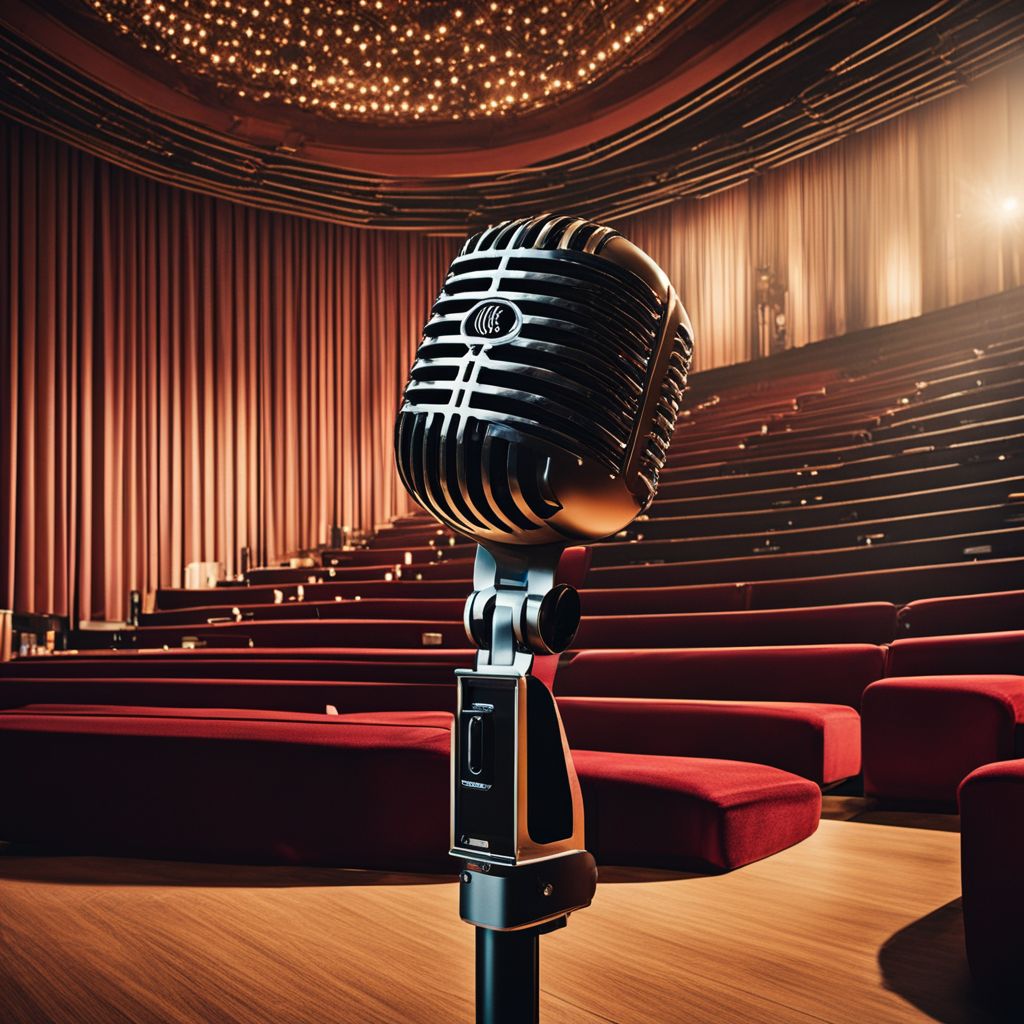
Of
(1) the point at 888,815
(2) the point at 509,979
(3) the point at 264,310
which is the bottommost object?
(1) the point at 888,815

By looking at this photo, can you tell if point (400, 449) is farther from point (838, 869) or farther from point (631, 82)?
point (631, 82)

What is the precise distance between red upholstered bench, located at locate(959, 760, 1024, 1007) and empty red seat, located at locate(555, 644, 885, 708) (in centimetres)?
50

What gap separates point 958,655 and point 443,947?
0.59 m

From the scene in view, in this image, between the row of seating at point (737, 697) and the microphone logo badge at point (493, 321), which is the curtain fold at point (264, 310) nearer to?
the row of seating at point (737, 697)

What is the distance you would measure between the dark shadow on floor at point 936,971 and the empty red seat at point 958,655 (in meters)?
0.39

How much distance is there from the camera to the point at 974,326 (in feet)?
11.9

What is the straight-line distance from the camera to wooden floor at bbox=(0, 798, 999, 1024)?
379 millimetres

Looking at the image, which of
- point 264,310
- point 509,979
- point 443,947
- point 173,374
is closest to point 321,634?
point 443,947

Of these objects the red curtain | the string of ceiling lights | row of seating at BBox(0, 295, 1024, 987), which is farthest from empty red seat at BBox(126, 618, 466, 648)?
the string of ceiling lights

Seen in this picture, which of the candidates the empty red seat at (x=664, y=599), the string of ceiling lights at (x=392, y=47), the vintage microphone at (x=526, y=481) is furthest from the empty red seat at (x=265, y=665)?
the string of ceiling lights at (x=392, y=47)

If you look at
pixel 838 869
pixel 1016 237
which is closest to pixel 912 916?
pixel 838 869

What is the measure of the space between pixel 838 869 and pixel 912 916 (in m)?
0.10

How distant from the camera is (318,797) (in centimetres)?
63

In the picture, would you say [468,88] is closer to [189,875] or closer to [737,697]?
[737,697]
